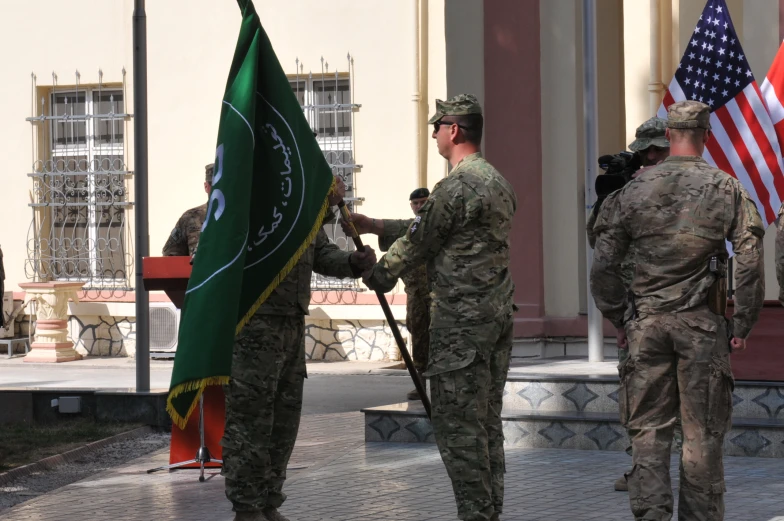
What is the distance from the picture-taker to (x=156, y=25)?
1645cm

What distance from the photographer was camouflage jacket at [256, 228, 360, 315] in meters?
6.16

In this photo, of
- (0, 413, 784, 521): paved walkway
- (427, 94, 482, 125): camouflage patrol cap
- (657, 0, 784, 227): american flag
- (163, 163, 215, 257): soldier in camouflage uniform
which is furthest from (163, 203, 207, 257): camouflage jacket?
(657, 0, 784, 227): american flag

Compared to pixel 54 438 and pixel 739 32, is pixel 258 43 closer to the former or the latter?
pixel 54 438

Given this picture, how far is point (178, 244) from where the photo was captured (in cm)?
841

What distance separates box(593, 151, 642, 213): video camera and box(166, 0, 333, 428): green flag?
5.14 ft

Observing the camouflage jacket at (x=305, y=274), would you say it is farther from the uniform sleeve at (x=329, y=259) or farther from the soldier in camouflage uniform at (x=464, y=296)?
the soldier in camouflage uniform at (x=464, y=296)

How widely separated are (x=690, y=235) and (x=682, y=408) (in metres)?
0.74

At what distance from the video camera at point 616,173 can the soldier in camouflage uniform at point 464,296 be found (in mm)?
1350

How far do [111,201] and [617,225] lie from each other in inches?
477

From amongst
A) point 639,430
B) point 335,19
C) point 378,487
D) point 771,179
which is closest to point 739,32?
point 771,179

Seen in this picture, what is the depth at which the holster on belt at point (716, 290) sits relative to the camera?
5.45m

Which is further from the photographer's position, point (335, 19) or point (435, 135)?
point (335, 19)

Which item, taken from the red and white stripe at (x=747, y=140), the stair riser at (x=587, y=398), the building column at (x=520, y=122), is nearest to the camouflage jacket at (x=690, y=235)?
the stair riser at (x=587, y=398)

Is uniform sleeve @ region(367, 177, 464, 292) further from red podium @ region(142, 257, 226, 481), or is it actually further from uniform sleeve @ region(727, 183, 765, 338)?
red podium @ region(142, 257, 226, 481)
